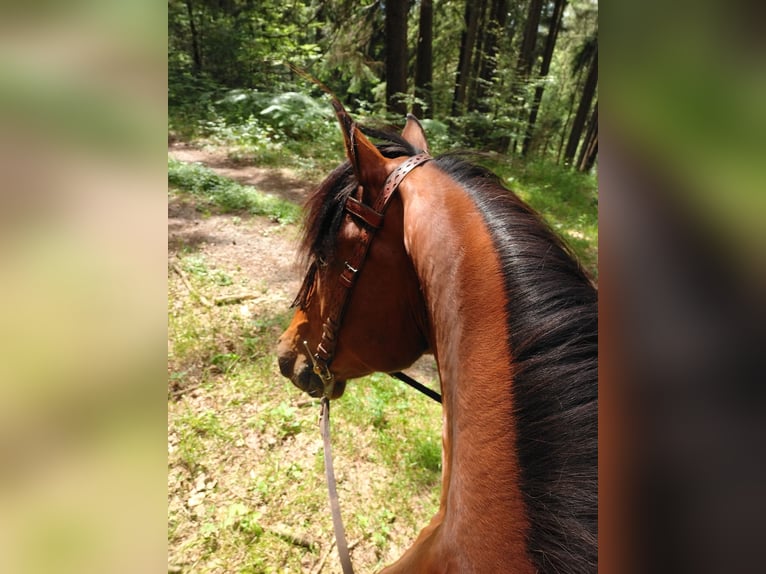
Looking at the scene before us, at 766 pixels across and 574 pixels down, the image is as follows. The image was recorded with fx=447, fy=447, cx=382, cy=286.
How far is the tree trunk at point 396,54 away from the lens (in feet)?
27.9

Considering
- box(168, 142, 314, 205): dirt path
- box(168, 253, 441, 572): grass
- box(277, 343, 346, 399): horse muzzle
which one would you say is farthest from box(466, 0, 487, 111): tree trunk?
box(277, 343, 346, 399): horse muzzle

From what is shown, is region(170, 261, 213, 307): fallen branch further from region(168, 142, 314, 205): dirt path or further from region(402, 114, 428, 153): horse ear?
region(402, 114, 428, 153): horse ear

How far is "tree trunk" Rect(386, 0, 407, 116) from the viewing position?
27.9ft

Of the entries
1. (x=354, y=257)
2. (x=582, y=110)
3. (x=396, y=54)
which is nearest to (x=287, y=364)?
(x=354, y=257)

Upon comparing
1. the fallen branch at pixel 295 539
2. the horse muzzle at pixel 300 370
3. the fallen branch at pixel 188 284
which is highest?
the horse muzzle at pixel 300 370

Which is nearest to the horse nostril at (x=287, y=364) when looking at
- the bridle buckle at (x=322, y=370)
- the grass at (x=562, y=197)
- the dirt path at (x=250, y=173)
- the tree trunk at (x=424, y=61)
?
the bridle buckle at (x=322, y=370)

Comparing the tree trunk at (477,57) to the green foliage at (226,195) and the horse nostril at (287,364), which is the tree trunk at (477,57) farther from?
the horse nostril at (287,364)

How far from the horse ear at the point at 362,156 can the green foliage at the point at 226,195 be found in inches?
201

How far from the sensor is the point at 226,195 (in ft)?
22.9

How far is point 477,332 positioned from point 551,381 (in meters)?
0.26
